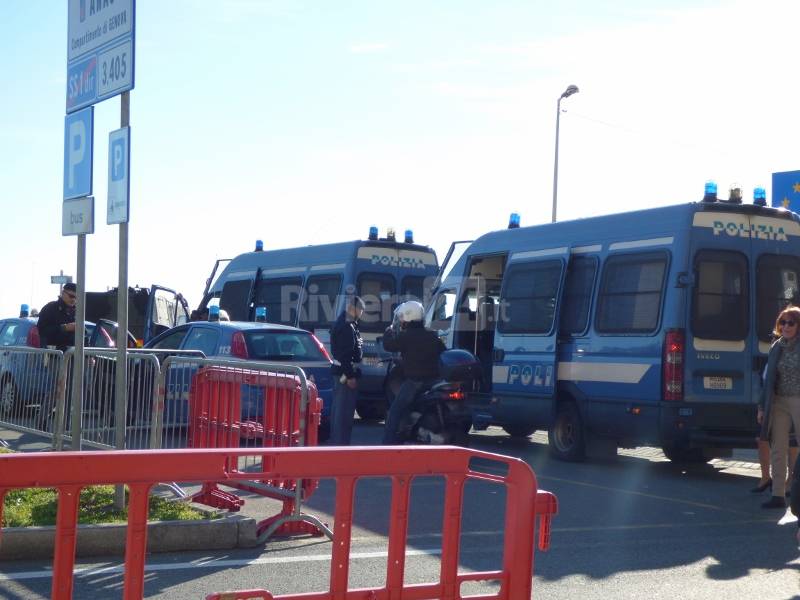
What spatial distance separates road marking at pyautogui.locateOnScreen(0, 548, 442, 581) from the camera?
6781mm

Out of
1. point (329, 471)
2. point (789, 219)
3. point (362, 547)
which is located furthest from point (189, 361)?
point (789, 219)

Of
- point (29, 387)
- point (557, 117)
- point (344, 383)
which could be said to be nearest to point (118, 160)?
point (29, 387)

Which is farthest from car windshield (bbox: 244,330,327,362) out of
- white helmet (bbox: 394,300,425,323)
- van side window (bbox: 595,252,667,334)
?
van side window (bbox: 595,252,667,334)

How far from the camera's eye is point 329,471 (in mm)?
4449

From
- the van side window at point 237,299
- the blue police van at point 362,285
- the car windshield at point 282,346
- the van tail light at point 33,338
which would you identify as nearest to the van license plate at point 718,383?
→ the car windshield at point 282,346

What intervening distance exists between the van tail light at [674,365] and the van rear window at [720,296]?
0.20 m

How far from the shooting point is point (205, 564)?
728cm

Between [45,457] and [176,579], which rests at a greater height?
[45,457]

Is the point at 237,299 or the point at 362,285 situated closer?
the point at 362,285

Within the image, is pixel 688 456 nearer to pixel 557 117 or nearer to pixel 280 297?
pixel 280 297

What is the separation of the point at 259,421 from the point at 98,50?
115 inches

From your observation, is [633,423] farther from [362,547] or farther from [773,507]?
[362,547]

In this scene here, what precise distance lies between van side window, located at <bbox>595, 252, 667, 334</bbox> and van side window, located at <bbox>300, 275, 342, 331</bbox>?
6.82 m

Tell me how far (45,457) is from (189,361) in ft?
18.2
